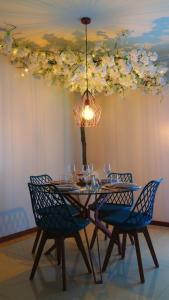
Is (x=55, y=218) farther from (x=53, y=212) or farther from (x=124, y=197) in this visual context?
(x=124, y=197)

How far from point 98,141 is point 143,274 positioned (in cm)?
281

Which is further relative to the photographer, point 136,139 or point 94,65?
point 136,139

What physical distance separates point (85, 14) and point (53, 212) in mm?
2067

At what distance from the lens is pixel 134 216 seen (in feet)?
9.36

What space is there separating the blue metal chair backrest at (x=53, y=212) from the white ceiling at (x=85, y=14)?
5.84ft

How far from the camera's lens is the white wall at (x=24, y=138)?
4027 millimetres

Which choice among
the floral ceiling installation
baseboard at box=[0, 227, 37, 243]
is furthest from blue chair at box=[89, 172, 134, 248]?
the floral ceiling installation

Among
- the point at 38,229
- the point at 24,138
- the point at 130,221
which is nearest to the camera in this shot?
the point at 130,221

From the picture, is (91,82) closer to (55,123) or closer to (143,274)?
(55,123)

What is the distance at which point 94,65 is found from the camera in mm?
3695

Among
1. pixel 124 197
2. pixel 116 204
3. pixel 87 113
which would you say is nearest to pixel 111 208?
pixel 116 204

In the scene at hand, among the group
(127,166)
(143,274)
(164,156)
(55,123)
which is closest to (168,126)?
(164,156)

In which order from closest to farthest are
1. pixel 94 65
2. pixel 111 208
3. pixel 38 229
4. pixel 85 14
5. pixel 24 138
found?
1. pixel 85 14
2. pixel 38 229
3. pixel 111 208
4. pixel 94 65
5. pixel 24 138

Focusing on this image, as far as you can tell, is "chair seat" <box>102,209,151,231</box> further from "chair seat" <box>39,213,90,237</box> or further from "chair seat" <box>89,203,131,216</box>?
"chair seat" <box>89,203,131,216</box>
